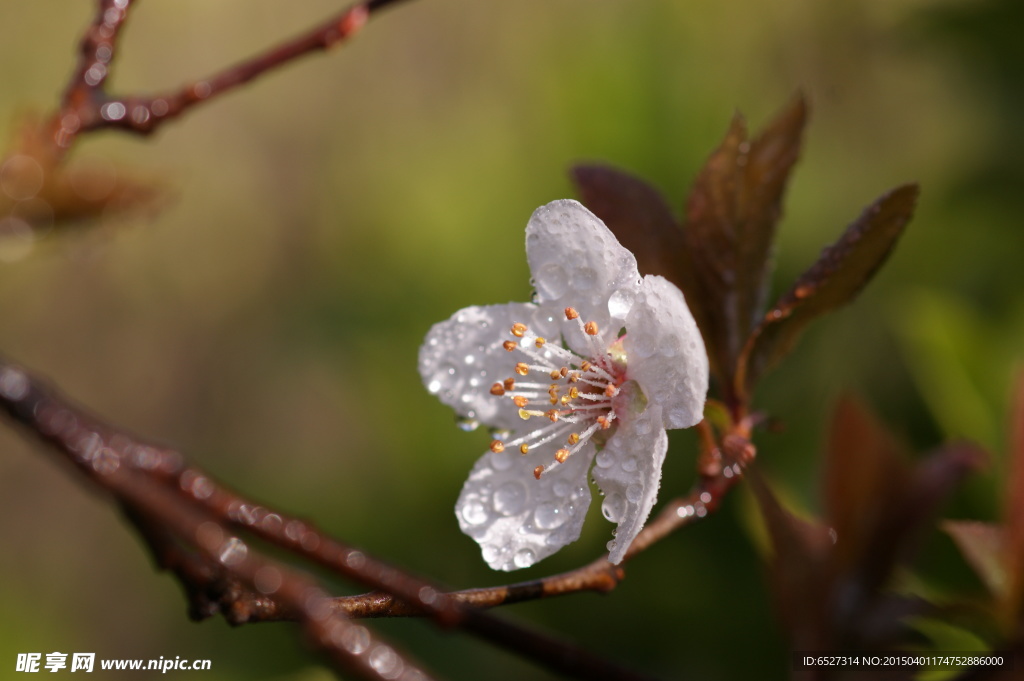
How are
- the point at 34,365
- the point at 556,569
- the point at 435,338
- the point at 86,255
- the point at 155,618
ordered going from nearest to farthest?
the point at 86,255 < the point at 435,338 < the point at 556,569 < the point at 155,618 < the point at 34,365

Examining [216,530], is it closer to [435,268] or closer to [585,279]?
[585,279]

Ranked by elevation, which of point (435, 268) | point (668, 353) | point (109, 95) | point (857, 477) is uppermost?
point (109, 95)

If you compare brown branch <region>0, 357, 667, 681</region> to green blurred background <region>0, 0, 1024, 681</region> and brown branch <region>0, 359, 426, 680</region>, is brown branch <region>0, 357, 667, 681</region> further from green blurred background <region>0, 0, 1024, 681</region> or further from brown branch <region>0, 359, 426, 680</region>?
green blurred background <region>0, 0, 1024, 681</region>

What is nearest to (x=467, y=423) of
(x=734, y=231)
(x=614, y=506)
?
(x=614, y=506)

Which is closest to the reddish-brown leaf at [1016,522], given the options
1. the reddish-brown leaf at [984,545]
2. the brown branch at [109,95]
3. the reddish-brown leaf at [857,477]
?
the reddish-brown leaf at [984,545]

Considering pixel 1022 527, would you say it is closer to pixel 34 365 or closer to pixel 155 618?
pixel 155 618

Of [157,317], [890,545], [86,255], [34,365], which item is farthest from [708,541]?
[34,365]
